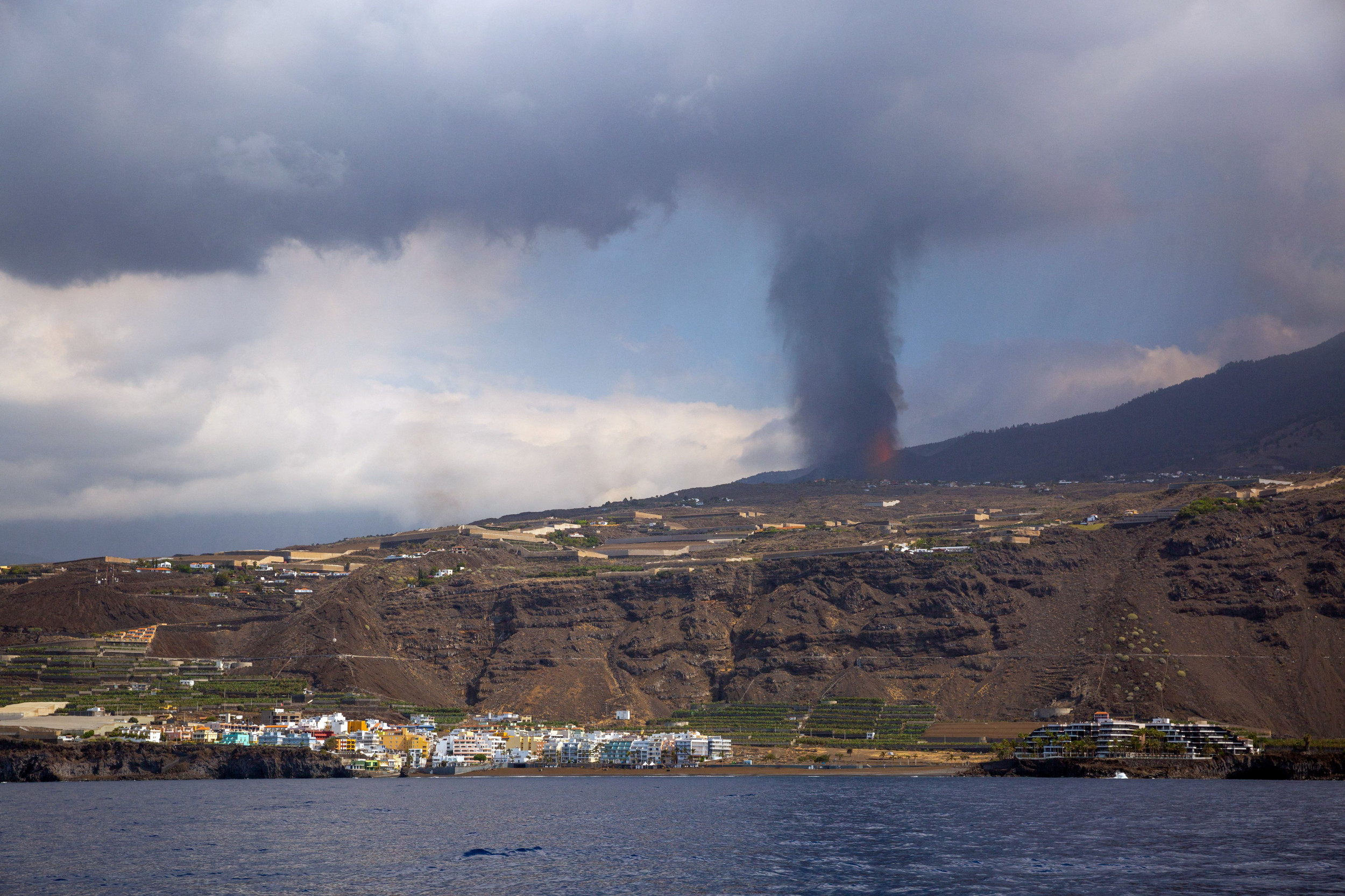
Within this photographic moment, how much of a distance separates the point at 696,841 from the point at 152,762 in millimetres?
110244

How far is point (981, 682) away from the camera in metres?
190

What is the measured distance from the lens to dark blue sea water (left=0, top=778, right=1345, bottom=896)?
7450 centimetres

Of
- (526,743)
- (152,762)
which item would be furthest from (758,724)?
(152,762)

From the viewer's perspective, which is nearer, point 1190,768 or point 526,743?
point 1190,768

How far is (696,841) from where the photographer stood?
94.8 metres

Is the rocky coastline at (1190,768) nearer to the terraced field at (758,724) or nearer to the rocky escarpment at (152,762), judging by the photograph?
the terraced field at (758,724)

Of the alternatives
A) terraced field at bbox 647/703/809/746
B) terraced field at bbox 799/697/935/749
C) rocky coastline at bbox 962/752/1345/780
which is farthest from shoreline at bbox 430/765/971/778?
terraced field at bbox 647/703/809/746

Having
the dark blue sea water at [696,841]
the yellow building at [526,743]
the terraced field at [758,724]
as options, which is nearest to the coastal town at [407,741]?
the yellow building at [526,743]

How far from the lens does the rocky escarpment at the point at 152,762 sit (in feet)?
570

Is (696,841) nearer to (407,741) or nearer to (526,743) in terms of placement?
(526,743)

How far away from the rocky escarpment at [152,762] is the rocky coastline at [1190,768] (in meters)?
89.8

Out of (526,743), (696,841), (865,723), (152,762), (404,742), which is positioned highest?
(696,841)

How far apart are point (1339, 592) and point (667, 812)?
112915 mm

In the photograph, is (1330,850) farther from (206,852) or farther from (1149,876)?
(206,852)
